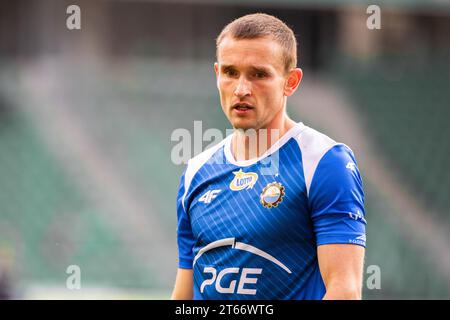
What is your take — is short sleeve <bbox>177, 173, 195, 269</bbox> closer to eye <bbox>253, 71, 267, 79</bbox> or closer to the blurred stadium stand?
eye <bbox>253, 71, 267, 79</bbox>

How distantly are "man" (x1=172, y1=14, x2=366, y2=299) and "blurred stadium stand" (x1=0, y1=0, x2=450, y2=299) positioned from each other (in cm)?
824

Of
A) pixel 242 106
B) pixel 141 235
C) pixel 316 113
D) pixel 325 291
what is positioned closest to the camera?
pixel 325 291

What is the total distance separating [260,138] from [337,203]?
576 millimetres

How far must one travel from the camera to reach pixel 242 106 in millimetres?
3285

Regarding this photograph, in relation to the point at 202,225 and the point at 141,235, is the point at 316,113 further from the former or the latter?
the point at 202,225

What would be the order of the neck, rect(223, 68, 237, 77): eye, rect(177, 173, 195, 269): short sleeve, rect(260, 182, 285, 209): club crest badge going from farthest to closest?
1. rect(177, 173, 195, 269): short sleeve
2. the neck
3. rect(223, 68, 237, 77): eye
4. rect(260, 182, 285, 209): club crest badge

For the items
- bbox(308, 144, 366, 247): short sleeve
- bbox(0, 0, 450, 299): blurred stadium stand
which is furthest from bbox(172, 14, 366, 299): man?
bbox(0, 0, 450, 299): blurred stadium stand

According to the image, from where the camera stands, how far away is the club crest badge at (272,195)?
3.20 meters

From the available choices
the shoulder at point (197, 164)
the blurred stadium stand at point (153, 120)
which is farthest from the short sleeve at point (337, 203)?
the blurred stadium stand at point (153, 120)

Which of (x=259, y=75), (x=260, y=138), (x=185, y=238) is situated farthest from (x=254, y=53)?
(x=185, y=238)

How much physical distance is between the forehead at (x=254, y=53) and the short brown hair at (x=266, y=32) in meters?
0.02

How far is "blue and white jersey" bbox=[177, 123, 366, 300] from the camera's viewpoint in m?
3.05

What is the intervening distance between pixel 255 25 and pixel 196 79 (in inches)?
394

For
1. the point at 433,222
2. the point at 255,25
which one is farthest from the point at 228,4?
the point at 255,25
